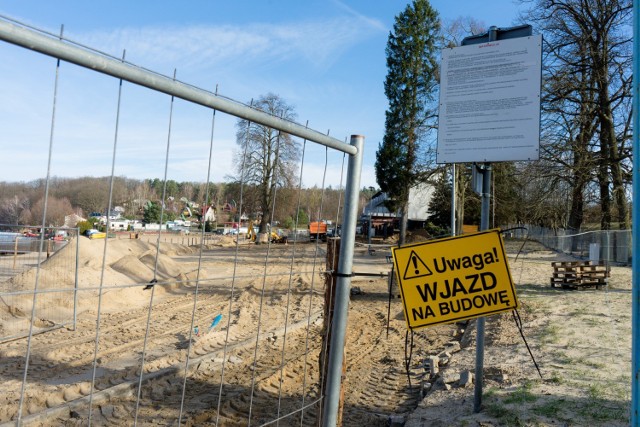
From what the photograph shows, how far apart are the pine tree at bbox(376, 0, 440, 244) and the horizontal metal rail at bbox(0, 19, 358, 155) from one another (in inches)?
1144

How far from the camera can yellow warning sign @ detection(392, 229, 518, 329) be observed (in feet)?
11.4

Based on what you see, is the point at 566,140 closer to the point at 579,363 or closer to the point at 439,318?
the point at 579,363

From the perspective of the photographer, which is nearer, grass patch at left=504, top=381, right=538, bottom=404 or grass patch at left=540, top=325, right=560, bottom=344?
grass patch at left=504, top=381, right=538, bottom=404

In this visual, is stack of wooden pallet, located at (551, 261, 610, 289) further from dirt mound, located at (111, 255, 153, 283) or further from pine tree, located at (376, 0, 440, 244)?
pine tree, located at (376, 0, 440, 244)

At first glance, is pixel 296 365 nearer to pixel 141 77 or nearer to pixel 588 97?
pixel 141 77

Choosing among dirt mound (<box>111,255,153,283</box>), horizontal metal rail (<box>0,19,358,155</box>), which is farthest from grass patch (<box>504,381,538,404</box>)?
dirt mound (<box>111,255,153,283</box>)

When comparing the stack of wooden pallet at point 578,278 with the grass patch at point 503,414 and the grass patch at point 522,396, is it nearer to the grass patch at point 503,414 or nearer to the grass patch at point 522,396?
the grass patch at point 522,396

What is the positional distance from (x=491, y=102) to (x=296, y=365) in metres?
5.41

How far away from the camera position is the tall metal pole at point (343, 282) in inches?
118

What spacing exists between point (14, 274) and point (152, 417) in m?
7.13

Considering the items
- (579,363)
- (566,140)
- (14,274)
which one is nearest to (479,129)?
(579,363)

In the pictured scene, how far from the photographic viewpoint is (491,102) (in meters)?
4.87

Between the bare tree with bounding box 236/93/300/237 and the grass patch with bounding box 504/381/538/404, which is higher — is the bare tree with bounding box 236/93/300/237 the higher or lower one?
the higher one

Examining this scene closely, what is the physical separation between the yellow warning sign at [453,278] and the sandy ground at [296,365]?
420 mm
